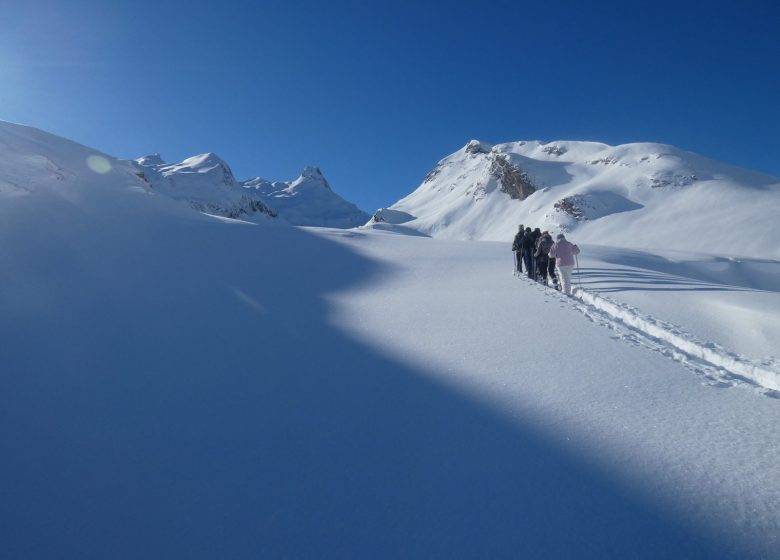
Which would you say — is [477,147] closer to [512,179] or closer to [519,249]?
[512,179]

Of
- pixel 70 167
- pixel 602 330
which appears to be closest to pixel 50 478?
pixel 602 330

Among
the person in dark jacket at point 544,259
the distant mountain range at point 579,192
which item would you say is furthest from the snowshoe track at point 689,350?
the distant mountain range at point 579,192

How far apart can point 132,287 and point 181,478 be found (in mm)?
6248

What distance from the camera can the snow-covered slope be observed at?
146 ft

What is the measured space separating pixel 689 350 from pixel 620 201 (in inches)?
2522

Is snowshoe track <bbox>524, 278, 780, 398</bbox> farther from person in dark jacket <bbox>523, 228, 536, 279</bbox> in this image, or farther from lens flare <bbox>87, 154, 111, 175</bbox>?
lens flare <bbox>87, 154, 111, 175</bbox>

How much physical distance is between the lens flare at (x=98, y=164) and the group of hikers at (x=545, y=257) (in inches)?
725

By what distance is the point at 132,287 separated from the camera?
8445 mm

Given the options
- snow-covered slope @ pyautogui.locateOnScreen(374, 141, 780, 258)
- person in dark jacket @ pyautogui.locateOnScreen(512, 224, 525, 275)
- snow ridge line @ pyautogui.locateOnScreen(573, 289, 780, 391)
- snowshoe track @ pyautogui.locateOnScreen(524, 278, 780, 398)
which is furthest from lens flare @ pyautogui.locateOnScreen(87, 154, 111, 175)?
snow-covered slope @ pyautogui.locateOnScreen(374, 141, 780, 258)

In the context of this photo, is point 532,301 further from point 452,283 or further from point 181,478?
point 181,478

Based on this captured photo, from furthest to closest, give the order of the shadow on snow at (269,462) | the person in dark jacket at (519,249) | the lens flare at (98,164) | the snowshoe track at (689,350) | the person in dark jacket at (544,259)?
the lens flare at (98,164) < the person in dark jacket at (519,249) < the person in dark jacket at (544,259) < the snowshoe track at (689,350) < the shadow on snow at (269,462)

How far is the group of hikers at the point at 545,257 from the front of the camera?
37.7ft

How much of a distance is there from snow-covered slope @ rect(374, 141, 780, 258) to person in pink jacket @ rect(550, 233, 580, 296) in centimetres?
3679

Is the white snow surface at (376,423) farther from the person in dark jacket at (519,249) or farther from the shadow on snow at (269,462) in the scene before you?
the person in dark jacket at (519,249)
